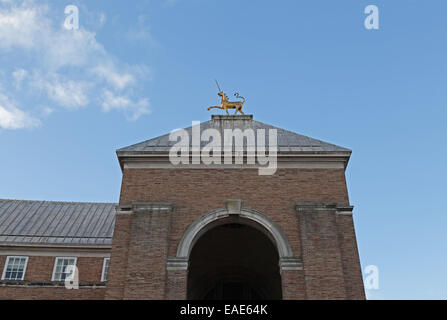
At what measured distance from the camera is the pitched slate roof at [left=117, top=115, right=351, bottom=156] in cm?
1558

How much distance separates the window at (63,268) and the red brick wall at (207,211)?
380 inches

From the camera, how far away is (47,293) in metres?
21.2

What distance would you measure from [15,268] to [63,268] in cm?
258

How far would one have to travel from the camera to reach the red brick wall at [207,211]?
1323 cm

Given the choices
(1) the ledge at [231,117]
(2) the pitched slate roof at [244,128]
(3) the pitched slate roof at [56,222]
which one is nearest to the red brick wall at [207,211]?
(2) the pitched slate roof at [244,128]

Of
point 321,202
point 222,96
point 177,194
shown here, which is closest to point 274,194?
point 321,202

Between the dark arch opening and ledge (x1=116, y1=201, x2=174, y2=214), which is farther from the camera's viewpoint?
the dark arch opening

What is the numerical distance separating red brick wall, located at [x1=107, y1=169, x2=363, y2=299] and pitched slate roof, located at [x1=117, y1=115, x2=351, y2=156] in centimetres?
79

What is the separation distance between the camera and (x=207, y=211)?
47.7 feet
